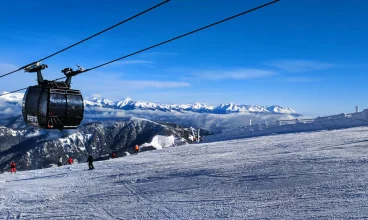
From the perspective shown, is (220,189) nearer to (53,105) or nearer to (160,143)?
(53,105)

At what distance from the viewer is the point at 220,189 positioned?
13.9m

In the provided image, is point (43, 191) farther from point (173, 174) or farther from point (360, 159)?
point (360, 159)

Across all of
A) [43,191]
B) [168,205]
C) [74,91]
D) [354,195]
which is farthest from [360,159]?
[43,191]

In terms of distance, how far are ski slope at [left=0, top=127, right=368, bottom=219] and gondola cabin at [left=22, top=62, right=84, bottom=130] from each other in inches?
129

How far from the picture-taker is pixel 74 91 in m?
14.3

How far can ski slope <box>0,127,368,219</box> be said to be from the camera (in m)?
10.8

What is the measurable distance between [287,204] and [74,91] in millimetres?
9024

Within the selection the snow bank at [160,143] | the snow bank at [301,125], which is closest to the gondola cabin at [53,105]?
the snow bank at [301,125]

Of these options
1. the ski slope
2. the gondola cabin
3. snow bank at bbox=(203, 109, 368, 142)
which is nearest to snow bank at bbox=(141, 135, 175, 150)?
snow bank at bbox=(203, 109, 368, 142)

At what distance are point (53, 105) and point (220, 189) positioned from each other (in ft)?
23.4

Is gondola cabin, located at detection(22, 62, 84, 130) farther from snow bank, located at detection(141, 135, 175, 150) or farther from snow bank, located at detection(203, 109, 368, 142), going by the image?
snow bank, located at detection(141, 135, 175, 150)

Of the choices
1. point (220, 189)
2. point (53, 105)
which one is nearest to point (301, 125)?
point (220, 189)

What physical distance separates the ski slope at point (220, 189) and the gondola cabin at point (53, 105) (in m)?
3.28

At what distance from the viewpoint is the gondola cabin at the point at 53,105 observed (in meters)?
13.5
